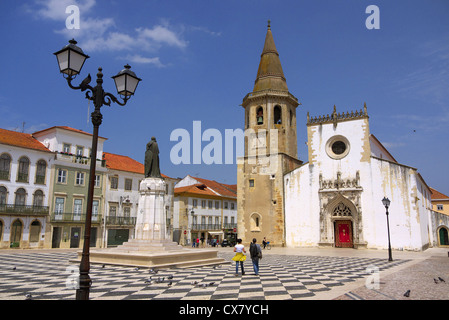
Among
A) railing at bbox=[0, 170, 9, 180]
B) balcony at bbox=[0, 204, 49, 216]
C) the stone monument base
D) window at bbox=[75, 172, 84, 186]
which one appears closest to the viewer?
the stone monument base

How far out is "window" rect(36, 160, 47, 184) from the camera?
103 ft

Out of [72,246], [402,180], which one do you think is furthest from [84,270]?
[72,246]

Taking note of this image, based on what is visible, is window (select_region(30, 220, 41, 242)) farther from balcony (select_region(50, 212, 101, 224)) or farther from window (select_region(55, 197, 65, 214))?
window (select_region(55, 197, 65, 214))

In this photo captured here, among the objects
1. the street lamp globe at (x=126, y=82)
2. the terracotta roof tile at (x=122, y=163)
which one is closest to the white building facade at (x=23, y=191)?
the terracotta roof tile at (x=122, y=163)

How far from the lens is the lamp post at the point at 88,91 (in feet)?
19.7

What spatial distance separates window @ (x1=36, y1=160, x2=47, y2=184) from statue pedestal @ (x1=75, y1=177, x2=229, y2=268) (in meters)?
19.1

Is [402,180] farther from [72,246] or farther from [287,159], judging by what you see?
[72,246]

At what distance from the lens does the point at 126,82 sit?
7379 millimetres

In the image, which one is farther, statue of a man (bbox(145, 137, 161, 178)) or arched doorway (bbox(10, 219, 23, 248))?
arched doorway (bbox(10, 219, 23, 248))

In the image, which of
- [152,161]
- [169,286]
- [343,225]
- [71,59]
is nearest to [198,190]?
[343,225]

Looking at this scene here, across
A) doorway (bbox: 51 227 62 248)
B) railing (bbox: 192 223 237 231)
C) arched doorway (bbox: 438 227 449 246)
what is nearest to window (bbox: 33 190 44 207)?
doorway (bbox: 51 227 62 248)

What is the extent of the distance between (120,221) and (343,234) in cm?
2264

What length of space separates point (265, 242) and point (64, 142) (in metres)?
21.6

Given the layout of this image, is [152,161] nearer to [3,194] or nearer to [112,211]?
[3,194]
